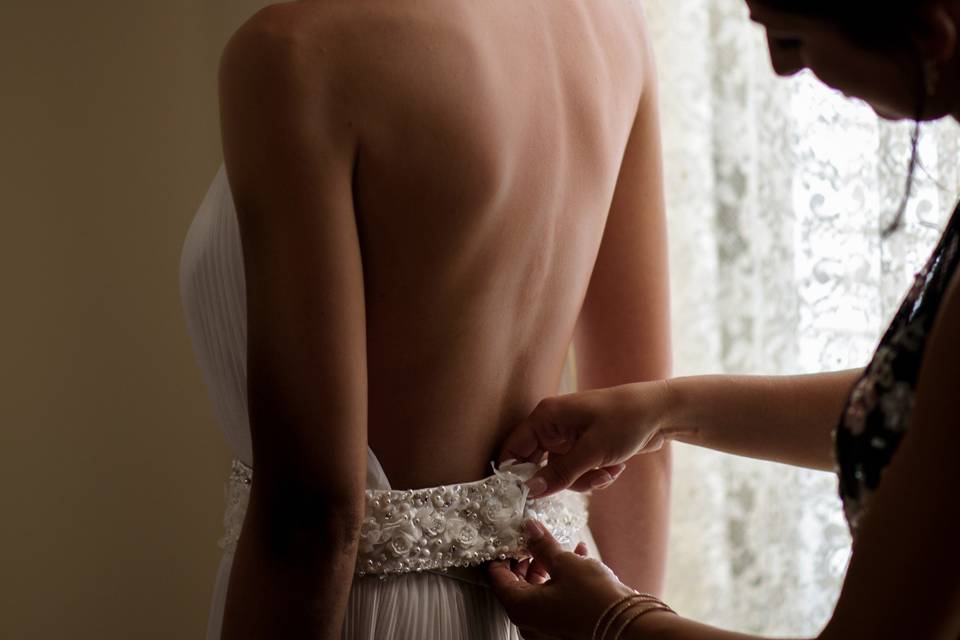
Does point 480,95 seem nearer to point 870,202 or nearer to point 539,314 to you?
point 539,314

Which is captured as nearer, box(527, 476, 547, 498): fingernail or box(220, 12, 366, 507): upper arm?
box(220, 12, 366, 507): upper arm

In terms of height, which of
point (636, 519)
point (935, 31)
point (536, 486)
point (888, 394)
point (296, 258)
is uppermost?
point (935, 31)

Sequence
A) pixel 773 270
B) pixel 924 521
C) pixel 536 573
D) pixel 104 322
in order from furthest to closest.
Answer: pixel 773 270, pixel 104 322, pixel 536 573, pixel 924 521

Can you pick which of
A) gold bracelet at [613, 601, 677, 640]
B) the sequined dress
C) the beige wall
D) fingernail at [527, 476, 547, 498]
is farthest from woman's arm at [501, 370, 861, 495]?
the beige wall

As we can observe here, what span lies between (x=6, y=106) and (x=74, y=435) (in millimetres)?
459

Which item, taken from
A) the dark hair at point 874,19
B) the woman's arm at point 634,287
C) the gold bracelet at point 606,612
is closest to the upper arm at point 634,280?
the woman's arm at point 634,287

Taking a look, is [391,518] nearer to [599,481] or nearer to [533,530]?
[533,530]

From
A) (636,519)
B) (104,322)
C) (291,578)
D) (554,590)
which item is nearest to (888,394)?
(554,590)

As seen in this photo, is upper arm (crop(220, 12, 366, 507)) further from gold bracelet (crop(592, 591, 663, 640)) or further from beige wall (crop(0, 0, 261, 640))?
beige wall (crop(0, 0, 261, 640))

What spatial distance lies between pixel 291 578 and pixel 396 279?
26cm

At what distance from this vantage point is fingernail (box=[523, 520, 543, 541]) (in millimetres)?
948

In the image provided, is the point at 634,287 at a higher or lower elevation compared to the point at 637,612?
higher

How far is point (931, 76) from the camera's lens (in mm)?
594

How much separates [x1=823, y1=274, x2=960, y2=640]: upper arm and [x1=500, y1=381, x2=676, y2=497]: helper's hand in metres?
0.46
